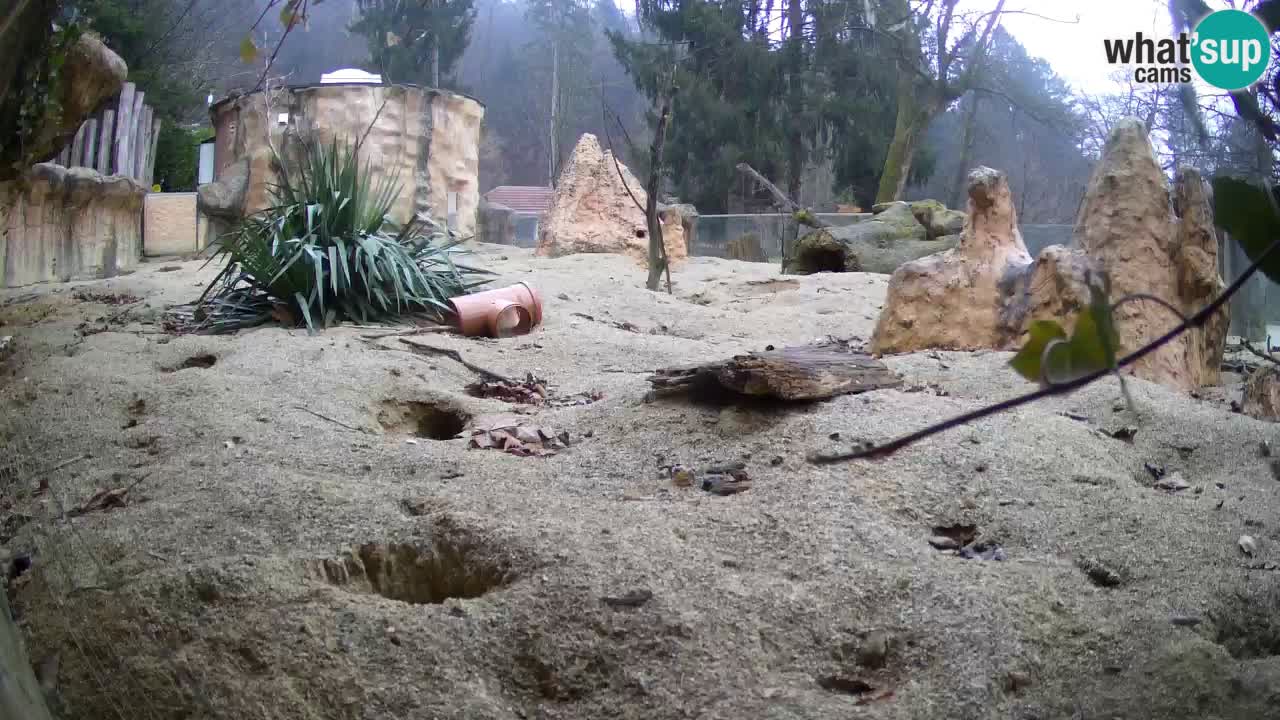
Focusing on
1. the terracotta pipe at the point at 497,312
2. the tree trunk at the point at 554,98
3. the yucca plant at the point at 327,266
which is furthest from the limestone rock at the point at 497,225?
the terracotta pipe at the point at 497,312

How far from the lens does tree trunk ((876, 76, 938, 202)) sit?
13.4 metres

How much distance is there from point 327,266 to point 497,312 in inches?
38.4

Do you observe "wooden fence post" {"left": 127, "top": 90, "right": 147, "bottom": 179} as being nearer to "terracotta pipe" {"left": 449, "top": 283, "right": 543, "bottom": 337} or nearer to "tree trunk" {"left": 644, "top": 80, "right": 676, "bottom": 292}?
"tree trunk" {"left": 644, "top": 80, "right": 676, "bottom": 292}

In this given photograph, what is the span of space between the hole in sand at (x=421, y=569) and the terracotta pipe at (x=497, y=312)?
3083mm

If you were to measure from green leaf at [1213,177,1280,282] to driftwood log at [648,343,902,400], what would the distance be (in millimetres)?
1943

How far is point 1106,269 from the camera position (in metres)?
3.91

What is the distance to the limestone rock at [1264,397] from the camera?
3377mm

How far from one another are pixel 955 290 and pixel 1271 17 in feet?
10.8

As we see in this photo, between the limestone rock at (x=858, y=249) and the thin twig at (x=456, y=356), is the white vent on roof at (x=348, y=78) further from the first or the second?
the thin twig at (x=456, y=356)

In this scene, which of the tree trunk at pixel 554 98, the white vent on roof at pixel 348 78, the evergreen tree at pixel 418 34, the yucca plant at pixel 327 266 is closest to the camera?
the yucca plant at pixel 327 266

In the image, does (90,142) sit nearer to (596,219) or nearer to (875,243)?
(596,219)

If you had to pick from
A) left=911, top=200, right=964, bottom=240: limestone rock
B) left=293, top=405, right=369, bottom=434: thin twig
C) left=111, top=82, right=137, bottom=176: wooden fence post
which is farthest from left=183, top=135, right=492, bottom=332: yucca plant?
left=911, top=200, right=964, bottom=240: limestone rock

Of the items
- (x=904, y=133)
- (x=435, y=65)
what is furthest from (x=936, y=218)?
(x=435, y=65)

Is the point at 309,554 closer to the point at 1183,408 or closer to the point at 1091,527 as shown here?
the point at 1091,527
